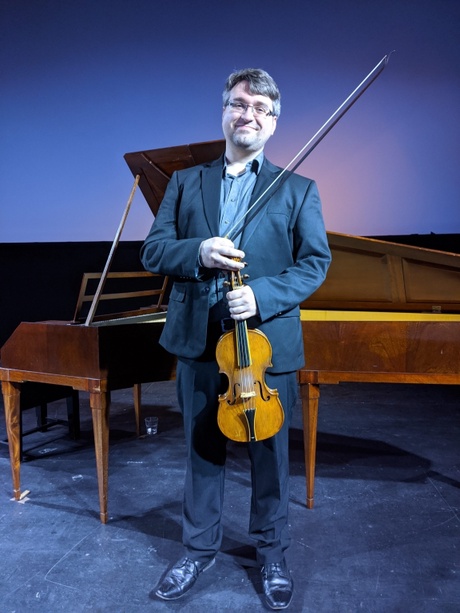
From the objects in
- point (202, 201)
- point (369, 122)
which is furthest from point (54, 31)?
point (202, 201)

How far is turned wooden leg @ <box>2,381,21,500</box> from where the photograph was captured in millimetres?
2412

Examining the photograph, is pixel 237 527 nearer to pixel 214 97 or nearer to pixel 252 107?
pixel 252 107

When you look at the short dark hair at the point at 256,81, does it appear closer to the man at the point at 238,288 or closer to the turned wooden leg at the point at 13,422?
the man at the point at 238,288

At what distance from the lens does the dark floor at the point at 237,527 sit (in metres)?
1.71

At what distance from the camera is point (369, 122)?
447cm

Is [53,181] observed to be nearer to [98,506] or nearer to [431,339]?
[98,506]

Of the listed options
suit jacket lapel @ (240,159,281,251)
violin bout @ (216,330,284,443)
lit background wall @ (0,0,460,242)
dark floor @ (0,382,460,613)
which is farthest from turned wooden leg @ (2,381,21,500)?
lit background wall @ (0,0,460,242)

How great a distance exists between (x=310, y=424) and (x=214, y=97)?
10.9ft

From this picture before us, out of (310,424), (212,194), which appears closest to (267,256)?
(212,194)

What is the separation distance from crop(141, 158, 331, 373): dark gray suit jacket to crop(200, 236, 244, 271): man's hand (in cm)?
11

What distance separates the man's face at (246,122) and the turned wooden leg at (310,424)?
1.12m

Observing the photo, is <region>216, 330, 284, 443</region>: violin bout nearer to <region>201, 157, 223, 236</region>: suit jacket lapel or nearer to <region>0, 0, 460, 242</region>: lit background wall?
<region>201, 157, 223, 236</region>: suit jacket lapel

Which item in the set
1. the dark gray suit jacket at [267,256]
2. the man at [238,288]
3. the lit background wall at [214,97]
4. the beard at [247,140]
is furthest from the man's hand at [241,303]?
the lit background wall at [214,97]

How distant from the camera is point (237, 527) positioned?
220 cm
